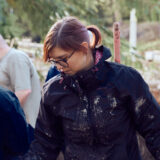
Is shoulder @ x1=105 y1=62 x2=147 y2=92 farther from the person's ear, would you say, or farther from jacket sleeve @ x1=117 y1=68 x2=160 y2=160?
the person's ear

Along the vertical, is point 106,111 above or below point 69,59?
below

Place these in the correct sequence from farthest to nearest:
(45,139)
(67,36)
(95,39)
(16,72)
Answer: (16,72)
(45,139)
(95,39)
(67,36)

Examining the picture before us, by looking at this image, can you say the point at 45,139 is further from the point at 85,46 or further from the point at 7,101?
the point at 85,46

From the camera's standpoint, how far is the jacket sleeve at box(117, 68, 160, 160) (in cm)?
192

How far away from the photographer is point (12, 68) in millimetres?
3240

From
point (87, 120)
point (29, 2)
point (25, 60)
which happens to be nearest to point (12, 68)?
point (25, 60)

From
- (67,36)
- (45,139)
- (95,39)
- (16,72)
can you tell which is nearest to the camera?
(67,36)

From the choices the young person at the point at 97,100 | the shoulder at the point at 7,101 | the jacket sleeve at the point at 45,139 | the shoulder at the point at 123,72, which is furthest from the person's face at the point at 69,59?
the shoulder at the point at 7,101

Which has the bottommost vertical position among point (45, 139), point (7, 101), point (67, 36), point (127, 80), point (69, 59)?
point (45, 139)

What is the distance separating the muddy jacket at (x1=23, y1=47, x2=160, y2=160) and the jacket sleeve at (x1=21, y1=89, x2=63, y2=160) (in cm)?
13

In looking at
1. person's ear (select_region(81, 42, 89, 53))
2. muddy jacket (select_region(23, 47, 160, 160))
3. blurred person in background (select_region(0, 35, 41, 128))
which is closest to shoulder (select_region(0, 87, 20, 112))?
muddy jacket (select_region(23, 47, 160, 160))

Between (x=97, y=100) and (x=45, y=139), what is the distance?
0.43 metres

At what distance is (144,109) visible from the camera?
1.94 metres

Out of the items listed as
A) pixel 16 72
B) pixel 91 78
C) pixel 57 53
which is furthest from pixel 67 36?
pixel 16 72
